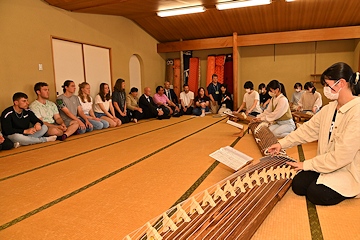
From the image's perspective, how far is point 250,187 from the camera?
158 centimetres

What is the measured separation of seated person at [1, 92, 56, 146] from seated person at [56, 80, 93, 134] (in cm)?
65

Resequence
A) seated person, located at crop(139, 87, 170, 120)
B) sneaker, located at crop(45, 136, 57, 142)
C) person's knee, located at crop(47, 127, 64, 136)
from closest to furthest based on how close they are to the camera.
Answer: sneaker, located at crop(45, 136, 57, 142)
person's knee, located at crop(47, 127, 64, 136)
seated person, located at crop(139, 87, 170, 120)

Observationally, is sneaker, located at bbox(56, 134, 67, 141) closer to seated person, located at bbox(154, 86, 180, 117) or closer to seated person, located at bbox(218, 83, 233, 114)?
seated person, located at bbox(154, 86, 180, 117)

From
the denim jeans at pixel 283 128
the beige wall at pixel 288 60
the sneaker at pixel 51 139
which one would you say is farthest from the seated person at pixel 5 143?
the beige wall at pixel 288 60

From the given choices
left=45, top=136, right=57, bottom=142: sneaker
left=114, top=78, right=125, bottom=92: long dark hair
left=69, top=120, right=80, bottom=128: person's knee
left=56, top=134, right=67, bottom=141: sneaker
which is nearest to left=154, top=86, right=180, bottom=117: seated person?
left=114, top=78, right=125, bottom=92: long dark hair

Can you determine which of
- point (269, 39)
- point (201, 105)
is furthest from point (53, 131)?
point (269, 39)

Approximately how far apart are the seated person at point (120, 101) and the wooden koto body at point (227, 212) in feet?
15.5

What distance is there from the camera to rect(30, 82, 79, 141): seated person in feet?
13.8

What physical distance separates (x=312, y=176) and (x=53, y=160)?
263 cm

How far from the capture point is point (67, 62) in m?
5.54

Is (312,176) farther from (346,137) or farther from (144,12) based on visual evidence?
(144,12)

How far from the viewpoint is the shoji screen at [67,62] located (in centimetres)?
529

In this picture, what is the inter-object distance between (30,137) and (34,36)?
2.08 m

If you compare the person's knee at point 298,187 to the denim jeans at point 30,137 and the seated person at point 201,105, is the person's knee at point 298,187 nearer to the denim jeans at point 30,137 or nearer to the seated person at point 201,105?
the denim jeans at point 30,137
